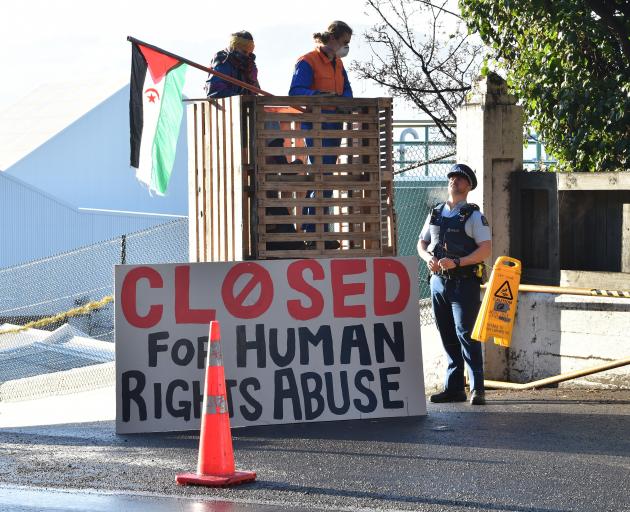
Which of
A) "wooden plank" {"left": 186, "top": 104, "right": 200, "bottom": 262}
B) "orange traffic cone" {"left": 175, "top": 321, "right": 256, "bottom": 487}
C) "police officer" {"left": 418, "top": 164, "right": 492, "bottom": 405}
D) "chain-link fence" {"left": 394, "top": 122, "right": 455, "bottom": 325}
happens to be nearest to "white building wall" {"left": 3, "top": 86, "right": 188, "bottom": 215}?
"chain-link fence" {"left": 394, "top": 122, "right": 455, "bottom": 325}

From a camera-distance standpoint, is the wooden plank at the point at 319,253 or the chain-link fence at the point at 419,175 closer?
the wooden plank at the point at 319,253

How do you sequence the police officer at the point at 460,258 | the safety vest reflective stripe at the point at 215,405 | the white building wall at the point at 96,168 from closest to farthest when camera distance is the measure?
1. the safety vest reflective stripe at the point at 215,405
2. the police officer at the point at 460,258
3. the white building wall at the point at 96,168

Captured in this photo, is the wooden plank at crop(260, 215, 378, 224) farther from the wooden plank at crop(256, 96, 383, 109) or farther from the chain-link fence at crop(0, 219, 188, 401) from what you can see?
the chain-link fence at crop(0, 219, 188, 401)

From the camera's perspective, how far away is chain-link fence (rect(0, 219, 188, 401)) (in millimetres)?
19672

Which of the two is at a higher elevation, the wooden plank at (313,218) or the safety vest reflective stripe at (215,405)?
the wooden plank at (313,218)

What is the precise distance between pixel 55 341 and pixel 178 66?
14641 mm

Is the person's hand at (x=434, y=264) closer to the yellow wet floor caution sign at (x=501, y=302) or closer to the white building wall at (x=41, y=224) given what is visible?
the yellow wet floor caution sign at (x=501, y=302)

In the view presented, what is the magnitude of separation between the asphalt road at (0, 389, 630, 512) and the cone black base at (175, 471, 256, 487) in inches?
3.2

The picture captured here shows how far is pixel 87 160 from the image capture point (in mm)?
65500

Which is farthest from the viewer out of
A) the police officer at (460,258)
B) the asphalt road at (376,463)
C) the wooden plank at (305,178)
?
the wooden plank at (305,178)

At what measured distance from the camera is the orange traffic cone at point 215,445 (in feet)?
24.1

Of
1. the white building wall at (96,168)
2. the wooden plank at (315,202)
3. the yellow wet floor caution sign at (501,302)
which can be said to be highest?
the white building wall at (96,168)

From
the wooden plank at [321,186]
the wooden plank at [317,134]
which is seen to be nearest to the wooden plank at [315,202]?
the wooden plank at [321,186]

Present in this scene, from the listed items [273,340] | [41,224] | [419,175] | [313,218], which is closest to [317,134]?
[313,218]
